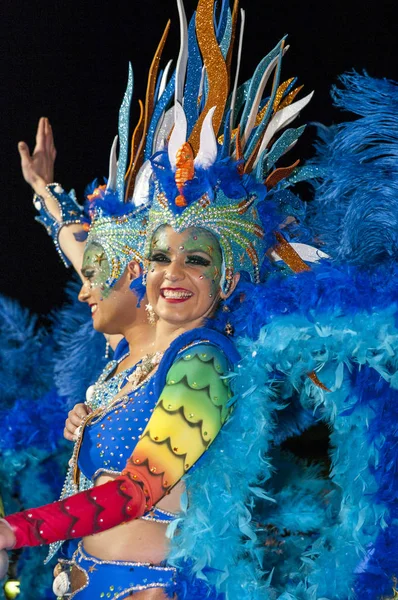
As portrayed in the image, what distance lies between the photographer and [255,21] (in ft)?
9.91

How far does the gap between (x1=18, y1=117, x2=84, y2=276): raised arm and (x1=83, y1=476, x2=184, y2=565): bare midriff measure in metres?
1.07

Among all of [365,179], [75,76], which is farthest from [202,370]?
[75,76]

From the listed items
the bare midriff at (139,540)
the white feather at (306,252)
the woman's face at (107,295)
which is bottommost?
the bare midriff at (139,540)

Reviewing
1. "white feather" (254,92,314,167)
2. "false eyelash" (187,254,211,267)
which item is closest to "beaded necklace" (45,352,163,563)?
"false eyelash" (187,254,211,267)

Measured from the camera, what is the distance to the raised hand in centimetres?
298

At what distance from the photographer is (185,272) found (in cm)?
207

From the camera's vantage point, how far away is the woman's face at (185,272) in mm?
2070

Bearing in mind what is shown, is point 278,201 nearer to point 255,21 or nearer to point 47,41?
point 255,21

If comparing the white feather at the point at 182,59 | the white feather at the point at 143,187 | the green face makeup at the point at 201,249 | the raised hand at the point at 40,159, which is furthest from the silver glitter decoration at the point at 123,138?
the green face makeup at the point at 201,249

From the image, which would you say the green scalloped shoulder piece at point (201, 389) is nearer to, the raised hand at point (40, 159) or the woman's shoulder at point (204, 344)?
the woman's shoulder at point (204, 344)

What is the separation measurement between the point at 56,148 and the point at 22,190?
0.21 meters

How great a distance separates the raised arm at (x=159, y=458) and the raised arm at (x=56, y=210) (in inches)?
39.9

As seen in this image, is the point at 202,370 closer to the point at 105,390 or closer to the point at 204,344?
the point at 204,344

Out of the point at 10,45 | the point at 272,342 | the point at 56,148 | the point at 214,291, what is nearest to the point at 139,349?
the point at 214,291
